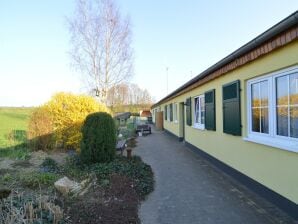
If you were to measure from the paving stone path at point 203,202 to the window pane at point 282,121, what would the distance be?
140 cm

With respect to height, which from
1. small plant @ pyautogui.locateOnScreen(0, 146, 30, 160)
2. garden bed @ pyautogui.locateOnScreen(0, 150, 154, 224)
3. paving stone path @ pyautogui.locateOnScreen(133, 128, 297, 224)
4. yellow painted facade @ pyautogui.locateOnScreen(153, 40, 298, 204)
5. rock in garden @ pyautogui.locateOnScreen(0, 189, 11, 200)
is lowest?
paving stone path @ pyautogui.locateOnScreen(133, 128, 297, 224)

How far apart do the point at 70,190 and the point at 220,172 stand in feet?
15.0

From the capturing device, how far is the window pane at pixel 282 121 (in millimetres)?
5254

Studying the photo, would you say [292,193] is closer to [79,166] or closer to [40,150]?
[79,166]

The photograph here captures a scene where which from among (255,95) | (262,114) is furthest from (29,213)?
(255,95)

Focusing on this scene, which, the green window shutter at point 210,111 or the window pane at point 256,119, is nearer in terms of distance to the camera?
the window pane at point 256,119

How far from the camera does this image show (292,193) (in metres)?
4.86

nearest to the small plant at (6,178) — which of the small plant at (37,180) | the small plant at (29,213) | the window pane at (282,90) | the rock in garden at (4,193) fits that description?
the small plant at (37,180)

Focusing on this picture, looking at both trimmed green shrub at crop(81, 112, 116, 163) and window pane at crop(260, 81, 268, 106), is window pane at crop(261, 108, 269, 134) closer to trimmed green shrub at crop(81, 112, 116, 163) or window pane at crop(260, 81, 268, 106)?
window pane at crop(260, 81, 268, 106)

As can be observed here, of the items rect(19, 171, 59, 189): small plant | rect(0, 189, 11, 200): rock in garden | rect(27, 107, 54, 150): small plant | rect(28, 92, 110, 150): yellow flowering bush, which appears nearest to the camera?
rect(0, 189, 11, 200): rock in garden

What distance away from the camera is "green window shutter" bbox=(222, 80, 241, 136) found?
23.7 ft

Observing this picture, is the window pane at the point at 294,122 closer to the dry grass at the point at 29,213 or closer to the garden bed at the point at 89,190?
the garden bed at the point at 89,190

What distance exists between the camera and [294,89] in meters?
4.93

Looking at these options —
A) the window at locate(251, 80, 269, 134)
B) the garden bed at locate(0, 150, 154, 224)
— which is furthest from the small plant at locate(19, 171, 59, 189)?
the window at locate(251, 80, 269, 134)
